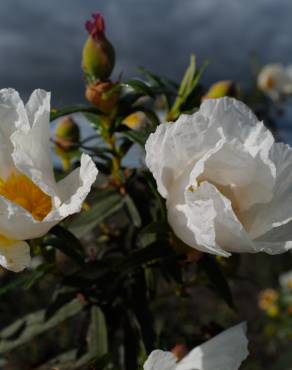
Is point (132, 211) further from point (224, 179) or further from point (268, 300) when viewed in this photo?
point (268, 300)

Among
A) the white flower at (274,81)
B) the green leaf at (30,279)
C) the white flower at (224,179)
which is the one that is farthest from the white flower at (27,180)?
the white flower at (274,81)

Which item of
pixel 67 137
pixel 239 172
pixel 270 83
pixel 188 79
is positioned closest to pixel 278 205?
pixel 239 172

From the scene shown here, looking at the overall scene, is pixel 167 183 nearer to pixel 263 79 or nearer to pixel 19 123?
pixel 19 123

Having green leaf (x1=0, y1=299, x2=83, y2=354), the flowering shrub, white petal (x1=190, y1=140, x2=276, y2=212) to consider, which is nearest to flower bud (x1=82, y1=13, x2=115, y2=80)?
the flowering shrub

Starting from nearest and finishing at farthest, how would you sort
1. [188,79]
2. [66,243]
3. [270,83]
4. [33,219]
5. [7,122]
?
[33,219], [7,122], [66,243], [188,79], [270,83]

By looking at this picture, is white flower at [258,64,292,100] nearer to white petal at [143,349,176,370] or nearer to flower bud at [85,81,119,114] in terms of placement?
flower bud at [85,81,119,114]

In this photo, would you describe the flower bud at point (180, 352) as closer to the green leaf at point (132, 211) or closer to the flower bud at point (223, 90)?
the green leaf at point (132, 211)
